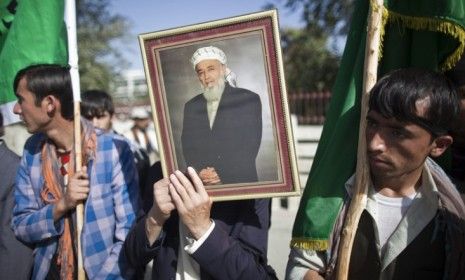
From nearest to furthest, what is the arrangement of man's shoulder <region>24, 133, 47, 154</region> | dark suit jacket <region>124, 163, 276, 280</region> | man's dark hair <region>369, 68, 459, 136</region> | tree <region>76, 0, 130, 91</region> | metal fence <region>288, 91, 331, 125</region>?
man's dark hair <region>369, 68, 459, 136</region> < dark suit jacket <region>124, 163, 276, 280</region> < man's shoulder <region>24, 133, 47, 154</region> < metal fence <region>288, 91, 331, 125</region> < tree <region>76, 0, 130, 91</region>

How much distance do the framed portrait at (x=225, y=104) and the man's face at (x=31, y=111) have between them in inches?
26.8

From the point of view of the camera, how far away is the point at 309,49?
70.5 feet

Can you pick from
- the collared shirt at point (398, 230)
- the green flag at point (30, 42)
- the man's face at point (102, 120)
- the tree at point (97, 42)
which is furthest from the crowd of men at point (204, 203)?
the tree at point (97, 42)

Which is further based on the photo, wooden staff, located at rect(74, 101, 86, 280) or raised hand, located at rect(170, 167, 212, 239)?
wooden staff, located at rect(74, 101, 86, 280)

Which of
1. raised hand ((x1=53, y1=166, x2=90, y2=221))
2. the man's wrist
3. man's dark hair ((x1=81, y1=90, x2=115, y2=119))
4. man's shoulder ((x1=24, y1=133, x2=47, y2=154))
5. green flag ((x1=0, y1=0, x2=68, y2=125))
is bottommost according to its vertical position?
the man's wrist

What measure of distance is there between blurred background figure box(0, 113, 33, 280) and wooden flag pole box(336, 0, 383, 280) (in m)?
1.49

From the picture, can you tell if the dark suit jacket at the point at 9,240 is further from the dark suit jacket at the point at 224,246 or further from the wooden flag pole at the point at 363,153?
the wooden flag pole at the point at 363,153

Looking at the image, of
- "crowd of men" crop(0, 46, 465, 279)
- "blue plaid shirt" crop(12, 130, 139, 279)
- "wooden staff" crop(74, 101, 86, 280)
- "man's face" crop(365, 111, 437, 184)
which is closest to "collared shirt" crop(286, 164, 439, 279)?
"crowd of men" crop(0, 46, 465, 279)

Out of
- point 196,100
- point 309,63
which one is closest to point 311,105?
point 196,100

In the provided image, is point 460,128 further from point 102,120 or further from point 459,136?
point 102,120

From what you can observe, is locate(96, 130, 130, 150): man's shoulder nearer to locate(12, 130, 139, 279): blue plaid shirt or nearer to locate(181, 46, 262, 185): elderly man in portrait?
locate(12, 130, 139, 279): blue plaid shirt

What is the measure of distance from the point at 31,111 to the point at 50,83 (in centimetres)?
16

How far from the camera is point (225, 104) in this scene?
1.70 metres

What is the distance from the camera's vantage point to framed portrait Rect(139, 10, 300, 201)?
5.37ft
